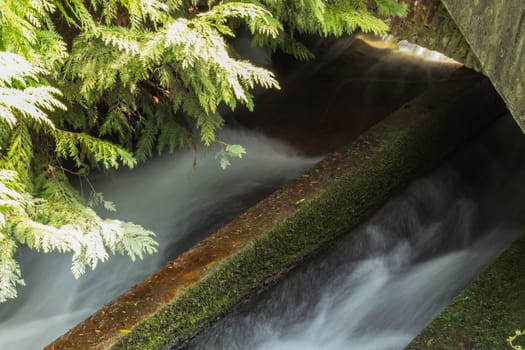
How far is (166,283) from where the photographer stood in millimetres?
3867

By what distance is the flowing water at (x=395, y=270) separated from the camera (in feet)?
14.2

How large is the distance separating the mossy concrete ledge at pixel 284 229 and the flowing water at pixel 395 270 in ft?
0.59

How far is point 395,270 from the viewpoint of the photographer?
4910mm

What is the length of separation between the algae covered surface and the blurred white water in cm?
233

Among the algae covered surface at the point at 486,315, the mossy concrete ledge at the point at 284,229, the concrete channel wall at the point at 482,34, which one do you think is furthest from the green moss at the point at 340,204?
the algae covered surface at the point at 486,315

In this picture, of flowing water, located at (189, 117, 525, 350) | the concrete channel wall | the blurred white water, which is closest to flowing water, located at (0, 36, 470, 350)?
the blurred white water

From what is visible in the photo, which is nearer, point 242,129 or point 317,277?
point 317,277

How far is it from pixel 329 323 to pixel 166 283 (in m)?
1.37

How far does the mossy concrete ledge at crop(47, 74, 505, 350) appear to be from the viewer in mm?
3686

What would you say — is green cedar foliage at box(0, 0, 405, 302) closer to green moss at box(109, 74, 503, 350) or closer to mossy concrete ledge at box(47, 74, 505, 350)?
mossy concrete ledge at box(47, 74, 505, 350)

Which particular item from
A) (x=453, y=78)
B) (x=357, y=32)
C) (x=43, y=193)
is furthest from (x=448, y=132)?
(x=43, y=193)

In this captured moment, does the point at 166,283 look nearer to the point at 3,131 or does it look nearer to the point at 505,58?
the point at 3,131

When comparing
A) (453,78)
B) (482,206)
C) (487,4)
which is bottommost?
(482,206)

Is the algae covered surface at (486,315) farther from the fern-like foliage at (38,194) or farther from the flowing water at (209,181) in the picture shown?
the flowing water at (209,181)
